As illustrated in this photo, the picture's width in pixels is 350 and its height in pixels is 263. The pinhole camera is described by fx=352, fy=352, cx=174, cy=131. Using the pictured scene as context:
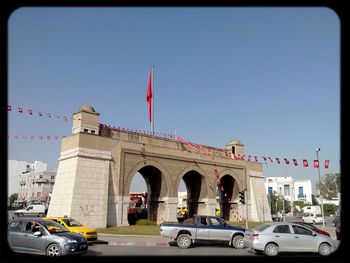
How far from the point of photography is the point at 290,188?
345 feet

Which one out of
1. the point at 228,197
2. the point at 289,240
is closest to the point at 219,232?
the point at 289,240

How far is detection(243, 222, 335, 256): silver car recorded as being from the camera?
46.2 feet

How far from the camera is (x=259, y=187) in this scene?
4503 cm

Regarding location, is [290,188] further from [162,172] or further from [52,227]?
[52,227]

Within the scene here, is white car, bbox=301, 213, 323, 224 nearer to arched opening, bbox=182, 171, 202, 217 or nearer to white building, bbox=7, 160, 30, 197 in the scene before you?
arched opening, bbox=182, 171, 202, 217

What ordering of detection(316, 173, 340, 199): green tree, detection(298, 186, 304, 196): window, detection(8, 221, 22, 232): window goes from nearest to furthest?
detection(8, 221, 22, 232): window, detection(316, 173, 340, 199): green tree, detection(298, 186, 304, 196): window

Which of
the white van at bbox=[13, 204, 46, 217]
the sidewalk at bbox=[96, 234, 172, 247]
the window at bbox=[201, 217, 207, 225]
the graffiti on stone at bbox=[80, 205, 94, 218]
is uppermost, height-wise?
the window at bbox=[201, 217, 207, 225]

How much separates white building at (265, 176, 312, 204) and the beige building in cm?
6134

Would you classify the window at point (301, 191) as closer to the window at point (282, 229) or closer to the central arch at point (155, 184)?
the central arch at point (155, 184)

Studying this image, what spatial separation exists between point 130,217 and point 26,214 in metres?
19.4

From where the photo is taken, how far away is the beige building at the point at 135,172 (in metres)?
28.4

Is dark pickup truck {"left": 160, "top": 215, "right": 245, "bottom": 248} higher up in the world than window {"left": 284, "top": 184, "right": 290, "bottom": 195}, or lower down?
higher up

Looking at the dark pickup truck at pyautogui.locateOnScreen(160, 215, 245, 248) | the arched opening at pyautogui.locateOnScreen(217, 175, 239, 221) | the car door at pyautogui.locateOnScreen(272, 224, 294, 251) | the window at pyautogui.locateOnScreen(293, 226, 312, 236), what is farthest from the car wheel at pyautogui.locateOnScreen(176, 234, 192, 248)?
the arched opening at pyautogui.locateOnScreen(217, 175, 239, 221)

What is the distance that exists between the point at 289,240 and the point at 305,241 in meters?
0.63
